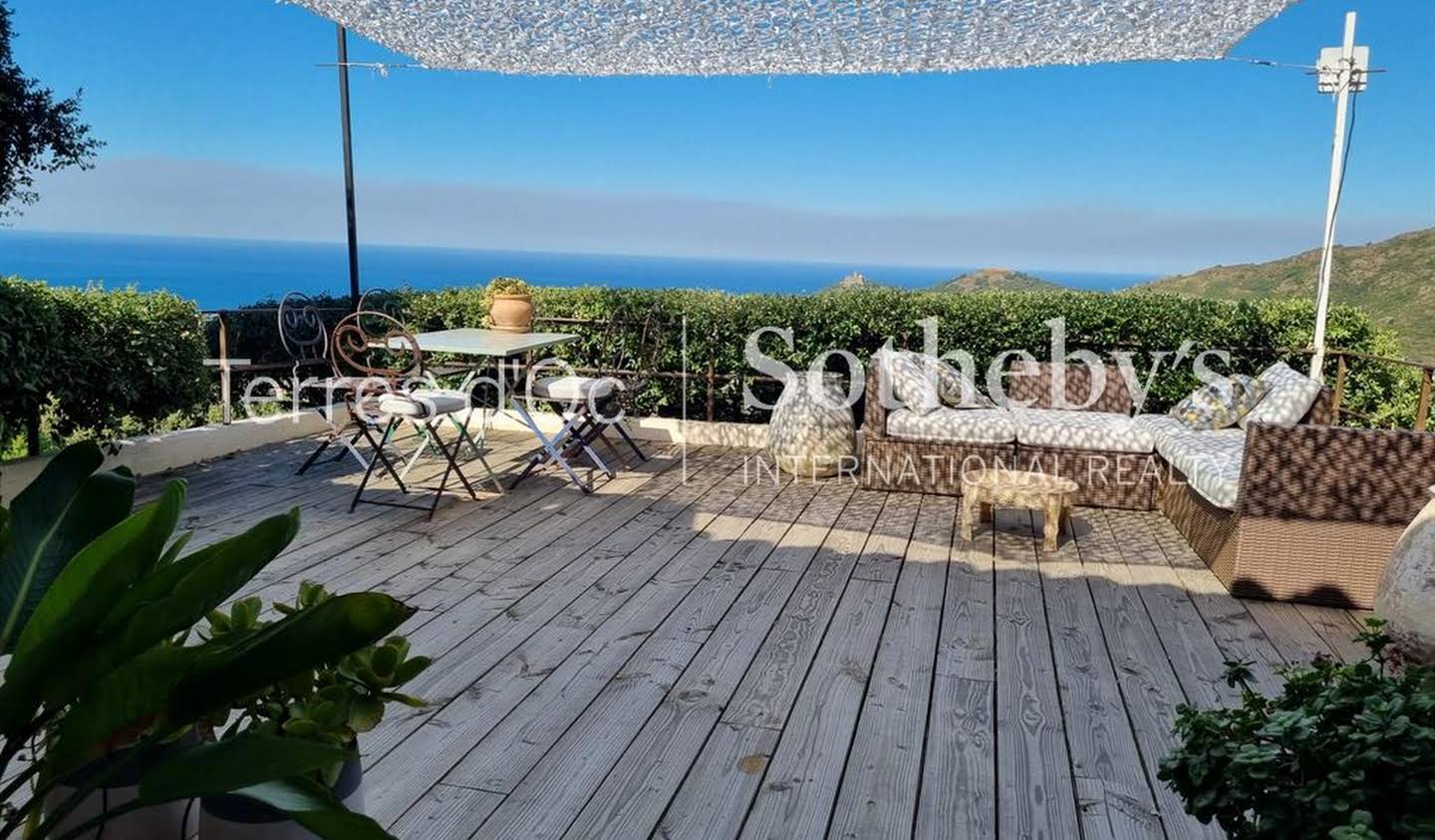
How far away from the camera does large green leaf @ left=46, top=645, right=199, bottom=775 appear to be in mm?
835

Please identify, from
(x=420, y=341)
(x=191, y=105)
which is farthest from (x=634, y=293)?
(x=191, y=105)

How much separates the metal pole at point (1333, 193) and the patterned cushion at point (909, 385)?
7.31 ft

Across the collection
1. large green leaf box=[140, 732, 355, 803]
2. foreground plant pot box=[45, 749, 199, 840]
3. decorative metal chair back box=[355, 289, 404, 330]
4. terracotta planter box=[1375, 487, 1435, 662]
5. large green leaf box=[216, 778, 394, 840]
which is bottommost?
terracotta planter box=[1375, 487, 1435, 662]

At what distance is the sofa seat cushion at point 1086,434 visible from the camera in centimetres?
478

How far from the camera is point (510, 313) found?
5.40m

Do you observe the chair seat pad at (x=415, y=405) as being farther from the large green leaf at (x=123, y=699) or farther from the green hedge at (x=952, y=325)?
the large green leaf at (x=123, y=699)

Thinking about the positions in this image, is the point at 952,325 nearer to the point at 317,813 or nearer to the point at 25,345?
the point at 25,345

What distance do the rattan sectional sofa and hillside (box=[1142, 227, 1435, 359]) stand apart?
11168 mm

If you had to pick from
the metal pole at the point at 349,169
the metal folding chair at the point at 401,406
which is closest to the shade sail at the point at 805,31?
the metal pole at the point at 349,169

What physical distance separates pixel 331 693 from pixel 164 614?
0.28m

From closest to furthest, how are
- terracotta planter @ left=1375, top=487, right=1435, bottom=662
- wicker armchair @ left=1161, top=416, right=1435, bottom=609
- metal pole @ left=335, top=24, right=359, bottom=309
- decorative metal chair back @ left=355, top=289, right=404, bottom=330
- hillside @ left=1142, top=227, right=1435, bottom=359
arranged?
terracotta planter @ left=1375, top=487, right=1435, bottom=662
wicker armchair @ left=1161, top=416, right=1435, bottom=609
metal pole @ left=335, top=24, right=359, bottom=309
decorative metal chair back @ left=355, top=289, right=404, bottom=330
hillside @ left=1142, top=227, right=1435, bottom=359

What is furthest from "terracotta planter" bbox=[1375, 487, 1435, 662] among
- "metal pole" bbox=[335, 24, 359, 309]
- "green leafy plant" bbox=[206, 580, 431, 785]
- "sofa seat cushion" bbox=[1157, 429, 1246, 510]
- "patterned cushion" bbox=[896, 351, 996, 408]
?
"metal pole" bbox=[335, 24, 359, 309]

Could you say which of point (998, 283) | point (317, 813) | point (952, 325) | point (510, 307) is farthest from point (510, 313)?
point (317, 813)

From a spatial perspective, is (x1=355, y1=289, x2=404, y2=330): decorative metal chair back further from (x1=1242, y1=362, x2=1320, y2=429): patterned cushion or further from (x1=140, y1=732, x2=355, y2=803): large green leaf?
(x1=140, y1=732, x2=355, y2=803): large green leaf
